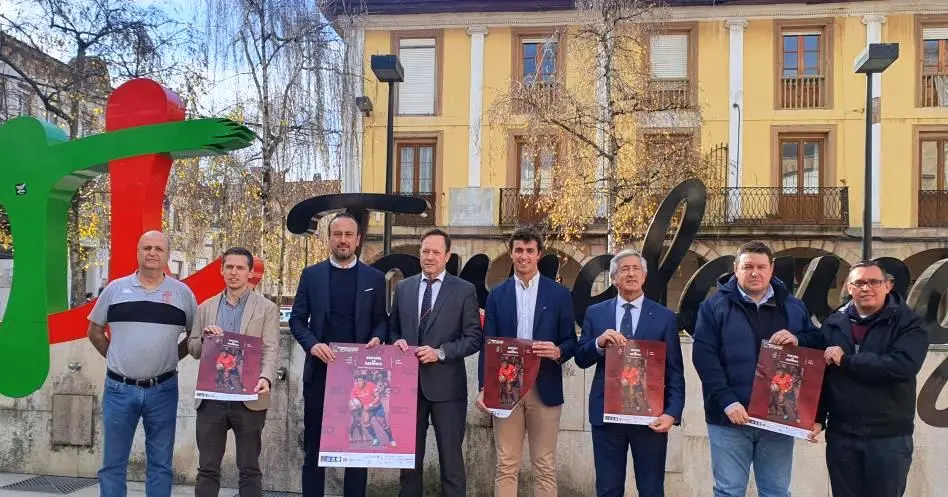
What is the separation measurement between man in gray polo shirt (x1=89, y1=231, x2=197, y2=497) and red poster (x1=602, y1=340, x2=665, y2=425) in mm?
2627

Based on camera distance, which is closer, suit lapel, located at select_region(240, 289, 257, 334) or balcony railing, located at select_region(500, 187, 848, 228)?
suit lapel, located at select_region(240, 289, 257, 334)

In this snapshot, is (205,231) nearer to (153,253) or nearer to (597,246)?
(597,246)

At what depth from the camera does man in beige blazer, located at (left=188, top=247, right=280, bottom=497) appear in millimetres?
4324

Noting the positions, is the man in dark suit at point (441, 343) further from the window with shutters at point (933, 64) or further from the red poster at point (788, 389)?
the window with shutters at point (933, 64)

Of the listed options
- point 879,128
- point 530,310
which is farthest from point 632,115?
point 530,310

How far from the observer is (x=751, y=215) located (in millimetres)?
19406

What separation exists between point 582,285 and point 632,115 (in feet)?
34.5

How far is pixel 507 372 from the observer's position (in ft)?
13.5

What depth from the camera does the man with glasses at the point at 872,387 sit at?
355 cm

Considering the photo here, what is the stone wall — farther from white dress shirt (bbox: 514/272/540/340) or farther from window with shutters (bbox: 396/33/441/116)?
window with shutters (bbox: 396/33/441/116)

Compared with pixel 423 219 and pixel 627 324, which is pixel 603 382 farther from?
pixel 423 219

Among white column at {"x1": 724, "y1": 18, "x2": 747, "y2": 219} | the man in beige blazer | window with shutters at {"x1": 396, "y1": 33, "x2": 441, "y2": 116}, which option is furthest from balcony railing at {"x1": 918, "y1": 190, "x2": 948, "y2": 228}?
the man in beige blazer

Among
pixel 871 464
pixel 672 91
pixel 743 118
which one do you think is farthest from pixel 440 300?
pixel 743 118

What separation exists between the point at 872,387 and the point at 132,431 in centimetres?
417
